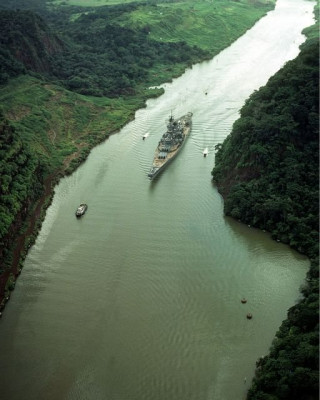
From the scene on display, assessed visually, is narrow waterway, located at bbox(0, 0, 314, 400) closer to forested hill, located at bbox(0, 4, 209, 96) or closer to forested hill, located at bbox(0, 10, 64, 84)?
forested hill, located at bbox(0, 4, 209, 96)

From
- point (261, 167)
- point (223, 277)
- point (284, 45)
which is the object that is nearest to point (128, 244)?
point (223, 277)

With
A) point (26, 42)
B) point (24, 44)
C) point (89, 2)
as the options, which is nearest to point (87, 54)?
point (26, 42)

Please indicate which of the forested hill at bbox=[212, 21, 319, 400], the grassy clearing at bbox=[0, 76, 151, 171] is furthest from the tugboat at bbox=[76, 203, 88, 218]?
the forested hill at bbox=[212, 21, 319, 400]

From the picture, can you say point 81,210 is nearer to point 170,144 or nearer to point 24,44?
point 170,144

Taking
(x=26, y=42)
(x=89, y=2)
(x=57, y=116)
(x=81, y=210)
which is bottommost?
(x=81, y=210)

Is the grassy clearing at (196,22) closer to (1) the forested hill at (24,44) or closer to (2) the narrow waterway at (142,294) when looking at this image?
(1) the forested hill at (24,44)

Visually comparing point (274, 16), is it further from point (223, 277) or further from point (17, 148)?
point (223, 277)
